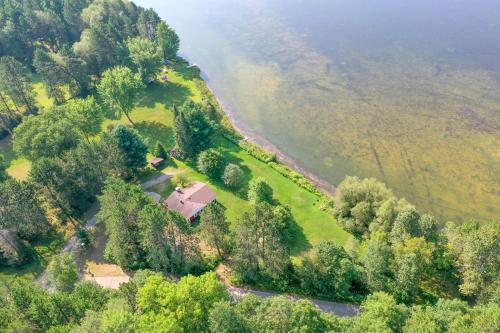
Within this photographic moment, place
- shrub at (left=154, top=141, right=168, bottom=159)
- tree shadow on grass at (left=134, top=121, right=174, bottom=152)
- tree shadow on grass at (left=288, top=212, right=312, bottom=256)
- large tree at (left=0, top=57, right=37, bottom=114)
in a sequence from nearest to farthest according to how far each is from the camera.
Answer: tree shadow on grass at (left=288, top=212, right=312, bottom=256), shrub at (left=154, top=141, right=168, bottom=159), tree shadow on grass at (left=134, top=121, right=174, bottom=152), large tree at (left=0, top=57, right=37, bottom=114)

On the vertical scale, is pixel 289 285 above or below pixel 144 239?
below

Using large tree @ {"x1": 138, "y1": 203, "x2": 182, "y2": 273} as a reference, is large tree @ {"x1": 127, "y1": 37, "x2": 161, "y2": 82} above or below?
above

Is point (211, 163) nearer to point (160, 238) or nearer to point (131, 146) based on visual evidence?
point (131, 146)

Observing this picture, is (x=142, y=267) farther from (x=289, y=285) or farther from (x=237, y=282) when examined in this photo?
(x=289, y=285)

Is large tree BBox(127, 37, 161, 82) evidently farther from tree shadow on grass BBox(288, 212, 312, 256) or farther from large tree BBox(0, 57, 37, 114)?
tree shadow on grass BBox(288, 212, 312, 256)

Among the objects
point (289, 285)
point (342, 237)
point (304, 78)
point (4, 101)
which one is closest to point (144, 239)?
point (289, 285)

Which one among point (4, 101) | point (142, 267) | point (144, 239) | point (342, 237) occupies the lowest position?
point (342, 237)

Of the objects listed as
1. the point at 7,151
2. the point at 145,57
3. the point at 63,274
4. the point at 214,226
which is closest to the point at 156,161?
the point at 214,226

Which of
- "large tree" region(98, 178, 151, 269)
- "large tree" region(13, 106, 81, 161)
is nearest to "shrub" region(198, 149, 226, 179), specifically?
"large tree" region(98, 178, 151, 269)
